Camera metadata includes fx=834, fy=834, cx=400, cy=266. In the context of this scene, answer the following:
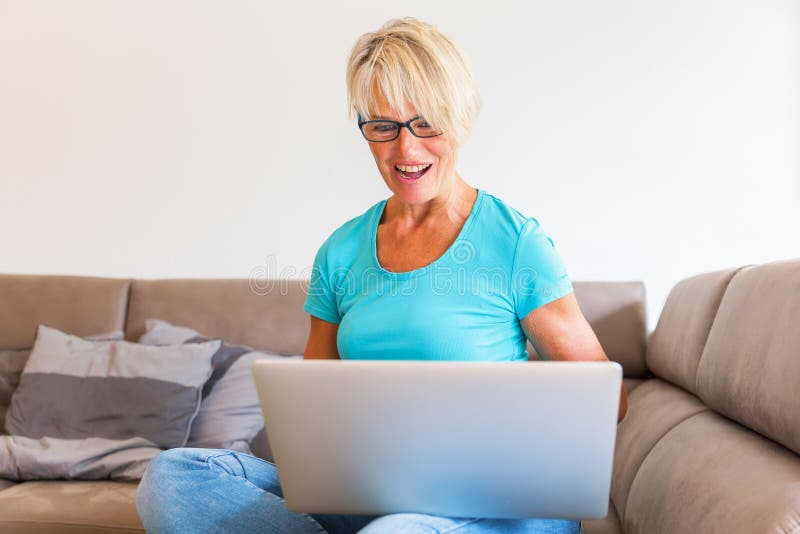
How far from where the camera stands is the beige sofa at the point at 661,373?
115 cm

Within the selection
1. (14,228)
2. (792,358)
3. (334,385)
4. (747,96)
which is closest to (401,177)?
(334,385)

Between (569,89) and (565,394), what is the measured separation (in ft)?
6.09

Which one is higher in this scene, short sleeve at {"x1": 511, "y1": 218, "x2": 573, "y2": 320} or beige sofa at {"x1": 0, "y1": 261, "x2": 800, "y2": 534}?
short sleeve at {"x1": 511, "y1": 218, "x2": 573, "y2": 320}

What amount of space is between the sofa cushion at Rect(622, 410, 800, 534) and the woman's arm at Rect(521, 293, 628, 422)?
0.16m

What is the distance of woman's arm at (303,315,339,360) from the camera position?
1589 mm

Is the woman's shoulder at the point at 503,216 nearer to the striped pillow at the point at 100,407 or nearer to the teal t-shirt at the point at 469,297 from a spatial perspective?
the teal t-shirt at the point at 469,297

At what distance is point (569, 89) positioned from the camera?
2609mm

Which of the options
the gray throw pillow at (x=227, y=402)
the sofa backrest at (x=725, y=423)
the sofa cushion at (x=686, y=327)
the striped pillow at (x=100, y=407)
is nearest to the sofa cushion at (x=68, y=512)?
the striped pillow at (x=100, y=407)

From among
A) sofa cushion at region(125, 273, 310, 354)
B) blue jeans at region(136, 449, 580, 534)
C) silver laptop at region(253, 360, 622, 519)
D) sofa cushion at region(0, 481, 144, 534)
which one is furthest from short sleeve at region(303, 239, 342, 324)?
sofa cushion at region(125, 273, 310, 354)

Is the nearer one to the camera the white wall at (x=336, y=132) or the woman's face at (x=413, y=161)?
the woman's face at (x=413, y=161)

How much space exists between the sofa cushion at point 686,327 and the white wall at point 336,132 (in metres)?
0.57

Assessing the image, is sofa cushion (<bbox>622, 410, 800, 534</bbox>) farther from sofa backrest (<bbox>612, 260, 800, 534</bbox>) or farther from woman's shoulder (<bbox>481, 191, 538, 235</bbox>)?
woman's shoulder (<bbox>481, 191, 538, 235</bbox>)

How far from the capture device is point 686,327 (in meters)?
1.78

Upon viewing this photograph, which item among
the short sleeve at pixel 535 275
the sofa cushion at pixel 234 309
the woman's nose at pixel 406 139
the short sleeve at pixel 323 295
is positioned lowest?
the sofa cushion at pixel 234 309
